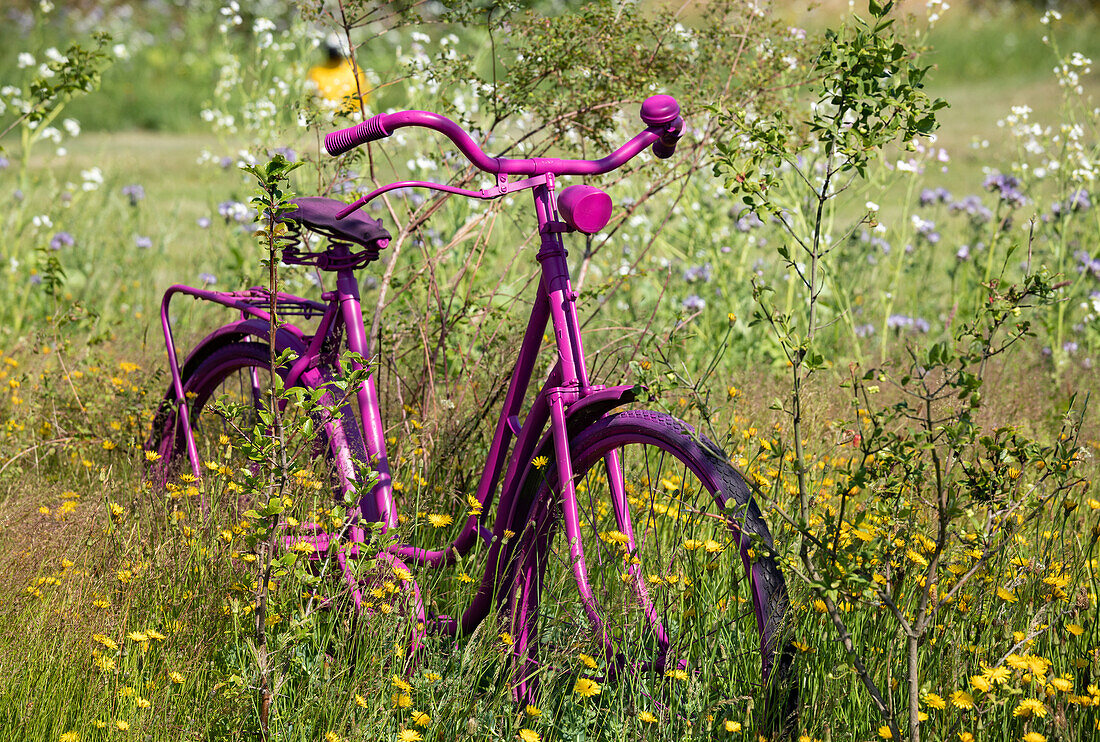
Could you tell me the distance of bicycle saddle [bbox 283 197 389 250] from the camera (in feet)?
8.13

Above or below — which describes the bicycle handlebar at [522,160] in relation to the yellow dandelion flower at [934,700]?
above

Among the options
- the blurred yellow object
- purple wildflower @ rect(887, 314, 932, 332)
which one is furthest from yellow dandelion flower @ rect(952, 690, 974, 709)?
purple wildflower @ rect(887, 314, 932, 332)

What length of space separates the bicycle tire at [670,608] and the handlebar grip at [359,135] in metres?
0.78

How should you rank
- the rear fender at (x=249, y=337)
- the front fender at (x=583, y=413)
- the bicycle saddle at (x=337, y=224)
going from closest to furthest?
the front fender at (x=583, y=413)
the bicycle saddle at (x=337, y=224)
the rear fender at (x=249, y=337)

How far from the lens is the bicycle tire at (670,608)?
186 centimetres

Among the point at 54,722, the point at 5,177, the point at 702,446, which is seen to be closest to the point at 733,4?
the point at 702,446

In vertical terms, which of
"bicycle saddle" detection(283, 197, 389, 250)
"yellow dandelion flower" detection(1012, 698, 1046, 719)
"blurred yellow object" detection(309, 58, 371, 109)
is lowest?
"yellow dandelion flower" detection(1012, 698, 1046, 719)

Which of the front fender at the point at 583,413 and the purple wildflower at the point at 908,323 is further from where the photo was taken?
the purple wildflower at the point at 908,323

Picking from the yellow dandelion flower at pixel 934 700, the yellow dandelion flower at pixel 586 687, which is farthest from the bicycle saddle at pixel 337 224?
the yellow dandelion flower at pixel 934 700

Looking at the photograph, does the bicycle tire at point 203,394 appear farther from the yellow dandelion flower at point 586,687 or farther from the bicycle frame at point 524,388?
the yellow dandelion flower at point 586,687

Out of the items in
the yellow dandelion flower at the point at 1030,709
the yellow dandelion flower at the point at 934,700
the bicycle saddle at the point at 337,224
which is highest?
the bicycle saddle at the point at 337,224

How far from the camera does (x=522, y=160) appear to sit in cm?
217

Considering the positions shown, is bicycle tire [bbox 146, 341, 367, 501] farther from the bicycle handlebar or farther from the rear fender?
the bicycle handlebar

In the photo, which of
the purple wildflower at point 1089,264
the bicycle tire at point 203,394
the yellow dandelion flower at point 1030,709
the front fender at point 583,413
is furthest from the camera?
the purple wildflower at point 1089,264
